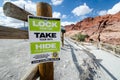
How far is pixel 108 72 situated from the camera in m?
4.43

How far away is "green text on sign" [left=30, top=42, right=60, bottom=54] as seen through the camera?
65.5 inches

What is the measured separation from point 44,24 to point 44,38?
0.19 metres

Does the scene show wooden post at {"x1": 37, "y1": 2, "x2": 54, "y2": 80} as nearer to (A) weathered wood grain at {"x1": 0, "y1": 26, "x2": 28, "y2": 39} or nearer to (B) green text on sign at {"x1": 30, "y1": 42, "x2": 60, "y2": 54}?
(B) green text on sign at {"x1": 30, "y1": 42, "x2": 60, "y2": 54}

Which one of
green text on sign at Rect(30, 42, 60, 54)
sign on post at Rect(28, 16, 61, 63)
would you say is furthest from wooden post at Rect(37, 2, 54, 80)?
green text on sign at Rect(30, 42, 60, 54)

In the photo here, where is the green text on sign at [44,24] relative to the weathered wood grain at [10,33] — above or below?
above

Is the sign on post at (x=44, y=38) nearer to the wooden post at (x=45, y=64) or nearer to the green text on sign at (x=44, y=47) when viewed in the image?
the green text on sign at (x=44, y=47)

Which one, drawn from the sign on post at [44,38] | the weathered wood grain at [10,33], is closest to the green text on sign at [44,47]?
the sign on post at [44,38]

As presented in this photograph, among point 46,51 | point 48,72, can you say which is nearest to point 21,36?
point 46,51

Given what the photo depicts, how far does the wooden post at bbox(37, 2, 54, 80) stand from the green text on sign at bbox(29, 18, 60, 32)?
13cm

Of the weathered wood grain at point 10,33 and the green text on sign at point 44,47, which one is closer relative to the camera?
the weathered wood grain at point 10,33

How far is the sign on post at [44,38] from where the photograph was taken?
164 cm

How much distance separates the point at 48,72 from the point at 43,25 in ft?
2.28

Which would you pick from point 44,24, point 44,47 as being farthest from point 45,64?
point 44,24

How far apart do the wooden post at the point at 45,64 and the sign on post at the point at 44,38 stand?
10cm
